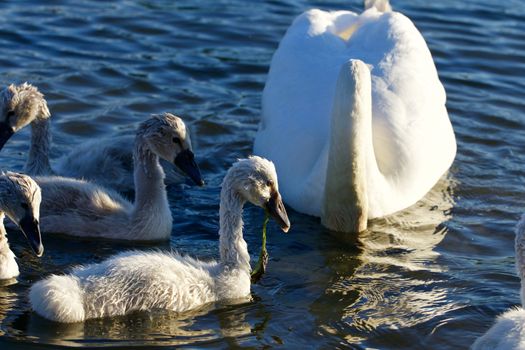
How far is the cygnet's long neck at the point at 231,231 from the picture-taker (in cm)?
867

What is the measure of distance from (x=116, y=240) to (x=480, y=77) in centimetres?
578

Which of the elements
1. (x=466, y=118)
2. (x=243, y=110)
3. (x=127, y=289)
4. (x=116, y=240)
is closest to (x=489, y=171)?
(x=466, y=118)

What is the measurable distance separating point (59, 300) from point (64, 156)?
3.45m

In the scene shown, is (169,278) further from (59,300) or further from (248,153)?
(248,153)

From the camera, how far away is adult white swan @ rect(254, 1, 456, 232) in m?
9.72

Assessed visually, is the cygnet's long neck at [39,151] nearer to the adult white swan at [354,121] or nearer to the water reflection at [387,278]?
the adult white swan at [354,121]

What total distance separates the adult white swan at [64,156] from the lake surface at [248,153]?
550 mm

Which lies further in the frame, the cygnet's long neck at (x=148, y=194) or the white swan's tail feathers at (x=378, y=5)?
the white swan's tail feathers at (x=378, y=5)

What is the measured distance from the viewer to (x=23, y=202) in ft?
28.2

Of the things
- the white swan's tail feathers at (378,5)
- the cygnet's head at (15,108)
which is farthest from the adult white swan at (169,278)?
the white swan's tail feathers at (378,5)

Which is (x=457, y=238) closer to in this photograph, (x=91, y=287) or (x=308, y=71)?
(x=308, y=71)

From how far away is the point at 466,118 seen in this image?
1280 centimetres

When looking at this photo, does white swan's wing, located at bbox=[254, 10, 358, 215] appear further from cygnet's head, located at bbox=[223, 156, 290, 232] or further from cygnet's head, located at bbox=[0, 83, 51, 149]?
cygnet's head, located at bbox=[0, 83, 51, 149]

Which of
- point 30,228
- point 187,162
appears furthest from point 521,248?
point 30,228
